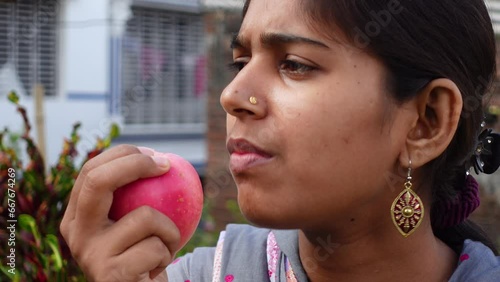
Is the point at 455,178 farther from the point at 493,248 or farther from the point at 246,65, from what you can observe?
the point at 246,65

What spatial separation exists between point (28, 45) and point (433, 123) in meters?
10.4

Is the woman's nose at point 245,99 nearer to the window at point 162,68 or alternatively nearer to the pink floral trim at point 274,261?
the pink floral trim at point 274,261

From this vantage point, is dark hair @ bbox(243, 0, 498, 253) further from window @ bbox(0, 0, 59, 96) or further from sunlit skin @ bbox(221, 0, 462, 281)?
window @ bbox(0, 0, 59, 96)

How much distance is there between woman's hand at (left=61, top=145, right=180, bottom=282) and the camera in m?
1.48

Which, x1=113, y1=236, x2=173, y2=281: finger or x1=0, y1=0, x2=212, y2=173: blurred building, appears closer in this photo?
x1=113, y1=236, x2=173, y2=281: finger

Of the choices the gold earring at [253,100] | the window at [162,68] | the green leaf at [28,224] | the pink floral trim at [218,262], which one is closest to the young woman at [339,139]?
the gold earring at [253,100]

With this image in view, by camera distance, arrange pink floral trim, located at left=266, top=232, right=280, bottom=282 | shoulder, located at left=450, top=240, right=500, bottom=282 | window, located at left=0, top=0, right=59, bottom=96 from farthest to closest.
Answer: window, located at left=0, top=0, right=59, bottom=96, pink floral trim, located at left=266, top=232, right=280, bottom=282, shoulder, located at left=450, top=240, right=500, bottom=282

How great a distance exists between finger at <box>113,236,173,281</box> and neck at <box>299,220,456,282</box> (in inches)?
17.4

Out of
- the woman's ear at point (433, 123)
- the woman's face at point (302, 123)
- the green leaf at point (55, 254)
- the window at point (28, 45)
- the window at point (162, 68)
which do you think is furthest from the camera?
the window at point (162, 68)

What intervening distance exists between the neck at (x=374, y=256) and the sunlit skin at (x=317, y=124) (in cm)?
8

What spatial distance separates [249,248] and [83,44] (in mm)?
9504

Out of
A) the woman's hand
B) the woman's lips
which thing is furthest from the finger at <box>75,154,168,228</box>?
the woman's lips

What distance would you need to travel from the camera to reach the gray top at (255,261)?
1.87 meters

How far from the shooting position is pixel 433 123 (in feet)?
5.72
